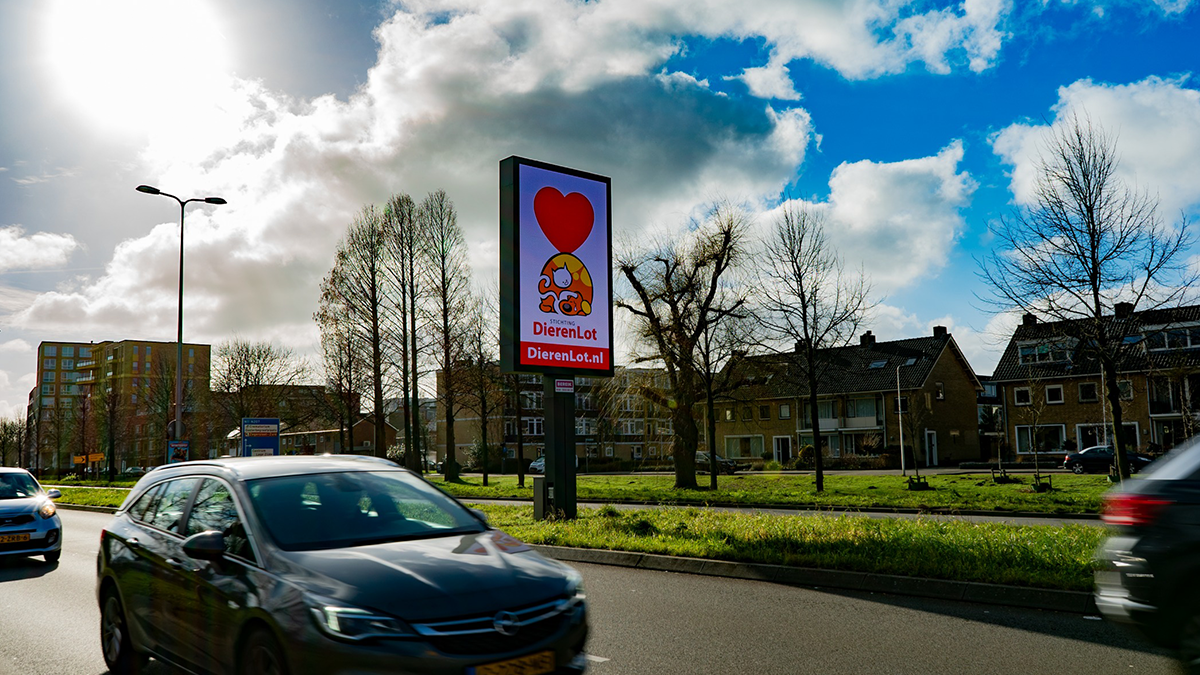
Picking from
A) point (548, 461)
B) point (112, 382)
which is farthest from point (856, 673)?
point (112, 382)

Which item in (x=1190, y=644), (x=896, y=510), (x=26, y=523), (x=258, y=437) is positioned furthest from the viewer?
(x=258, y=437)

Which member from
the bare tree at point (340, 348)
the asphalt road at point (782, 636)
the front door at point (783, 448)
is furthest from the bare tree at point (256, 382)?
the asphalt road at point (782, 636)

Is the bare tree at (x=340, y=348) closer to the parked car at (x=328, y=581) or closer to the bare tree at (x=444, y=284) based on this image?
the bare tree at (x=444, y=284)

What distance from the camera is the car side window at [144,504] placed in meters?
5.86

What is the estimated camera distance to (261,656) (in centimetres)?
410

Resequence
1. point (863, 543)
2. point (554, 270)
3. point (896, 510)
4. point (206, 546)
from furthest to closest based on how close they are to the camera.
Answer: point (896, 510) → point (554, 270) → point (863, 543) → point (206, 546)

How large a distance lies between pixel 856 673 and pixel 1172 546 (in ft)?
6.55

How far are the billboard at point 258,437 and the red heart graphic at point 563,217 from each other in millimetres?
17133

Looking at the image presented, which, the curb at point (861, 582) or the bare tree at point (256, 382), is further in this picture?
the bare tree at point (256, 382)

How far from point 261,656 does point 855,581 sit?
20.8 feet

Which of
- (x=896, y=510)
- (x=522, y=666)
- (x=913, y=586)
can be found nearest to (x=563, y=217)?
(x=896, y=510)

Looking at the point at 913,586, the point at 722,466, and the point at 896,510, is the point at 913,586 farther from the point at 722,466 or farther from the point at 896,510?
the point at 722,466

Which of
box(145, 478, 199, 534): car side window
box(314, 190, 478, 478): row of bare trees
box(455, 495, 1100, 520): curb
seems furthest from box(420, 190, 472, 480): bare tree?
box(145, 478, 199, 534): car side window

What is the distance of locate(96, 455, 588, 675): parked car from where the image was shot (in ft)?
12.5
